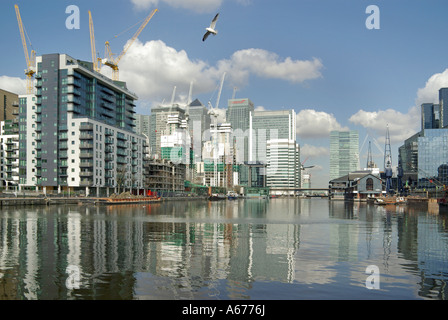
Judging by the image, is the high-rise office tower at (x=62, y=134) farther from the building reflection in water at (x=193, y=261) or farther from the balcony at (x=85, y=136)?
the building reflection in water at (x=193, y=261)

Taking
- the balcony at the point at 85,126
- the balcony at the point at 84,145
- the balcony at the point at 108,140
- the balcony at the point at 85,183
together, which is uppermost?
the balcony at the point at 85,126

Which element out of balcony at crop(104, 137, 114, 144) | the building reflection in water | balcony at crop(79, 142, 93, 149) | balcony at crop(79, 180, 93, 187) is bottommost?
the building reflection in water

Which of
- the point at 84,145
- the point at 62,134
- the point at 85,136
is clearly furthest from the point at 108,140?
the point at 62,134

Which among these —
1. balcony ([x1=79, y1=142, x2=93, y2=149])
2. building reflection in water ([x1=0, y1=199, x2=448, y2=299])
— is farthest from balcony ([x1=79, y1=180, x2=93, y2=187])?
building reflection in water ([x1=0, y1=199, x2=448, y2=299])

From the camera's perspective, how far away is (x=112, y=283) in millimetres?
26109

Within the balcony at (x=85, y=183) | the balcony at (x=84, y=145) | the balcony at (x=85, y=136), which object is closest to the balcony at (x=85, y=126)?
the balcony at (x=85, y=136)

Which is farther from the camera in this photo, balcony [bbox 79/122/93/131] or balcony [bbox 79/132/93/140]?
balcony [bbox 79/132/93/140]

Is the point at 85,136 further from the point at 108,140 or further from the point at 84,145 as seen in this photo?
the point at 108,140

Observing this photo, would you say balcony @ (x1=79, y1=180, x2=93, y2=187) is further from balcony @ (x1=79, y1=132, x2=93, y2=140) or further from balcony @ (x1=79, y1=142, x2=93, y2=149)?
balcony @ (x1=79, y1=132, x2=93, y2=140)

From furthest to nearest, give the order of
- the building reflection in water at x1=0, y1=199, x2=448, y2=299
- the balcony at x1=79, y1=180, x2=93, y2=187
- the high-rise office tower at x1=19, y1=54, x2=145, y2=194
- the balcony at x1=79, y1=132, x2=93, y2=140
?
the high-rise office tower at x1=19, y1=54, x2=145, y2=194 → the balcony at x1=79, y1=132, x2=93, y2=140 → the balcony at x1=79, y1=180, x2=93, y2=187 → the building reflection in water at x1=0, y1=199, x2=448, y2=299

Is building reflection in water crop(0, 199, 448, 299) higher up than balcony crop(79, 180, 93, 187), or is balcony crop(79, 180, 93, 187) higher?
balcony crop(79, 180, 93, 187)
